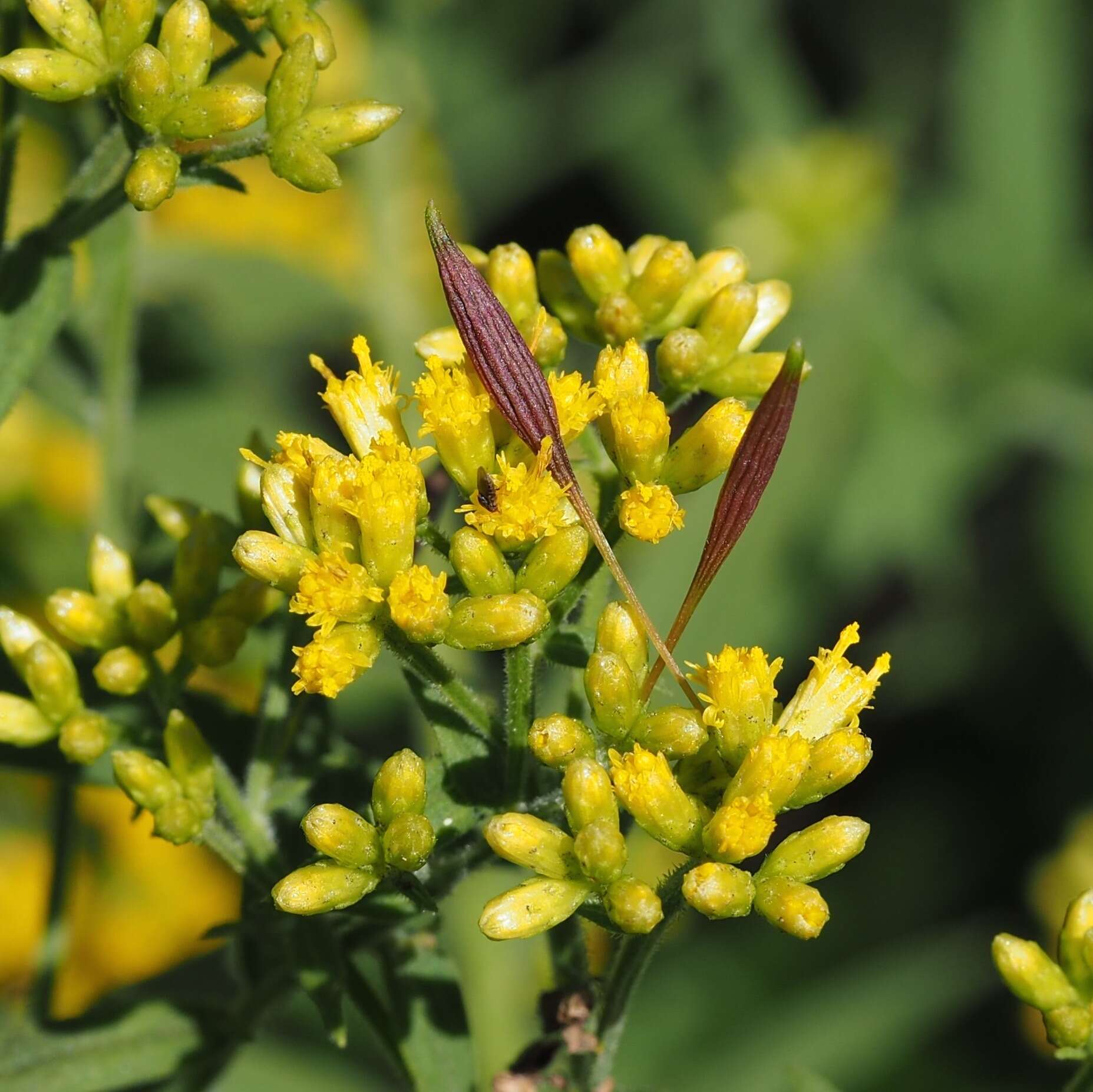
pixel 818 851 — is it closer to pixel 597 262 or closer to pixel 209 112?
pixel 597 262

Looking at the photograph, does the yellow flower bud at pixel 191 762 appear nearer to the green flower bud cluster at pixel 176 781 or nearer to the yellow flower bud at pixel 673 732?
the green flower bud cluster at pixel 176 781

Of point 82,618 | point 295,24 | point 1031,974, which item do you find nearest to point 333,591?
point 82,618

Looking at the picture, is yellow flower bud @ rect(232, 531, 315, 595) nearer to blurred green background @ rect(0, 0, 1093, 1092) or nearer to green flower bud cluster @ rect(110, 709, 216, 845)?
green flower bud cluster @ rect(110, 709, 216, 845)

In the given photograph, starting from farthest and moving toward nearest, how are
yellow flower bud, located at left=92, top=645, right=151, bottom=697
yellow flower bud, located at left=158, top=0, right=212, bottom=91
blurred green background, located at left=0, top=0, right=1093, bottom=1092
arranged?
blurred green background, located at left=0, top=0, right=1093, bottom=1092, yellow flower bud, located at left=92, top=645, right=151, bottom=697, yellow flower bud, located at left=158, top=0, right=212, bottom=91

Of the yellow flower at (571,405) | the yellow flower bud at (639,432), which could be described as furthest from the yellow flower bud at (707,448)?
the yellow flower at (571,405)

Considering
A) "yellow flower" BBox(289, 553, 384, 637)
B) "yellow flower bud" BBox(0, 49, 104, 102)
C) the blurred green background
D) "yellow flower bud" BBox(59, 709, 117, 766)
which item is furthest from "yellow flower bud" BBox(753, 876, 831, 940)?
the blurred green background

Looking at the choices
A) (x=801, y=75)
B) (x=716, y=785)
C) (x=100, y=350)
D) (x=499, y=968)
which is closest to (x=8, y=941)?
(x=499, y=968)
